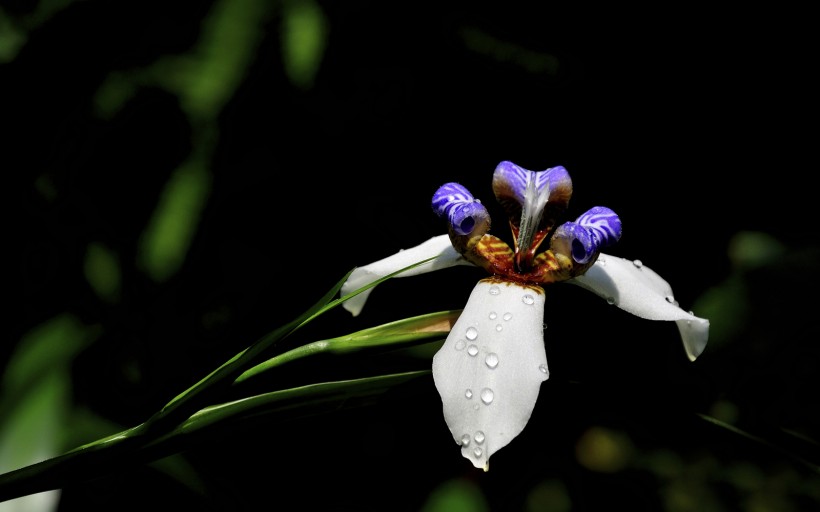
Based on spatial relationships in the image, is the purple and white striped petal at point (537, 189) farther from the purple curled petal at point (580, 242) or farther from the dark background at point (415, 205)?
the dark background at point (415, 205)

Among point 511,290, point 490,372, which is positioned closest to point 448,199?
point 511,290

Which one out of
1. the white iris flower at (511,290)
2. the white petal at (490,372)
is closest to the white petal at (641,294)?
the white iris flower at (511,290)

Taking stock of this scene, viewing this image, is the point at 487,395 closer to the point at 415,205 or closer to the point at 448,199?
the point at 448,199

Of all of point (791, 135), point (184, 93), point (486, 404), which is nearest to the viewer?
point (486, 404)

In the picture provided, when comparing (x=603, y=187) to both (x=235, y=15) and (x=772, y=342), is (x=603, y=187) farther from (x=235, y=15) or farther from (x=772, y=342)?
(x=235, y=15)

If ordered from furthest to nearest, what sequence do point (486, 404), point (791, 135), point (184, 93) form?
point (791, 135), point (184, 93), point (486, 404)

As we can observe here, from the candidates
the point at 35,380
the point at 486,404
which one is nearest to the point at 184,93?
the point at 35,380
